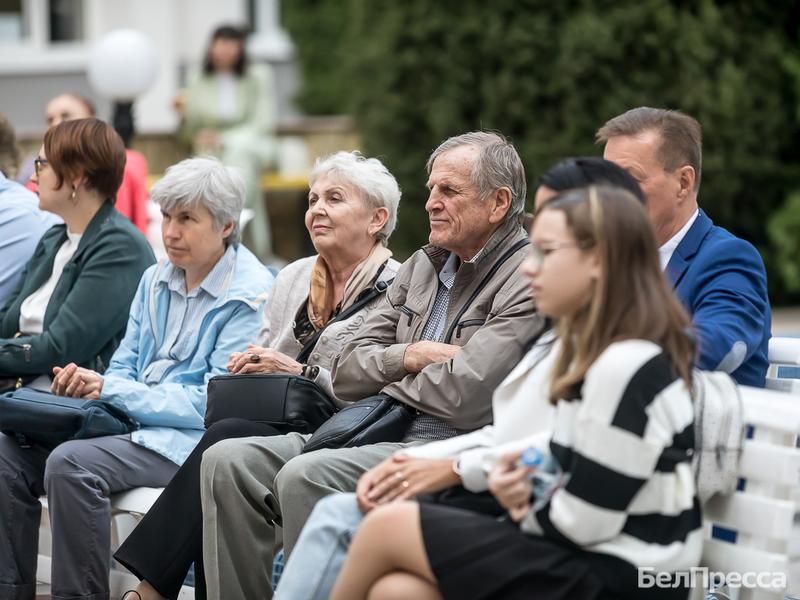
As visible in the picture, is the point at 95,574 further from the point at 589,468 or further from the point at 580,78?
the point at 580,78

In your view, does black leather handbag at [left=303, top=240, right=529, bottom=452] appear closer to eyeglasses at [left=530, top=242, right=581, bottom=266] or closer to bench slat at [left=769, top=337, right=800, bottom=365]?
bench slat at [left=769, top=337, right=800, bottom=365]

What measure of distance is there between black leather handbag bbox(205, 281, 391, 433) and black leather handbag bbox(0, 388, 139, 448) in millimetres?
449

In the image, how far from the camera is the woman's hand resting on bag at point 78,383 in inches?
184

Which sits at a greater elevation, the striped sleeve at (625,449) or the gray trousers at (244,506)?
the striped sleeve at (625,449)

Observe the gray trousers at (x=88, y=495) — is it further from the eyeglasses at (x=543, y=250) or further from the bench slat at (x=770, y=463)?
the bench slat at (x=770, y=463)

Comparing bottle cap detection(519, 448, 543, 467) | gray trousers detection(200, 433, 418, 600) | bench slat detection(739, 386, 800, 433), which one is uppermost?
bench slat detection(739, 386, 800, 433)

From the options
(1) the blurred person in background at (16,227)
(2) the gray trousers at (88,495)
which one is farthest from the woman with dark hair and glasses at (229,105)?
(2) the gray trousers at (88,495)

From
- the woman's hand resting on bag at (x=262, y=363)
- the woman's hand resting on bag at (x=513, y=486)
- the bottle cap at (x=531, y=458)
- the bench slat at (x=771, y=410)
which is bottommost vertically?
the woman's hand resting on bag at (x=262, y=363)

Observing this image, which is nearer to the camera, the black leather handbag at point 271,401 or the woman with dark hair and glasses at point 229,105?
the black leather handbag at point 271,401

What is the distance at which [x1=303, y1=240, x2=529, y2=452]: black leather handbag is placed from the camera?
395 centimetres

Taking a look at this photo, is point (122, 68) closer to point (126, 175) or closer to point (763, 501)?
point (126, 175)

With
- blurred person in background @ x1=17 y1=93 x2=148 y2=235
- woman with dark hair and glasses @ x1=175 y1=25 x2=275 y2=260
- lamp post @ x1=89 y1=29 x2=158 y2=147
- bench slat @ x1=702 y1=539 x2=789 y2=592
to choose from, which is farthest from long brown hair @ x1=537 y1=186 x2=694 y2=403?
woman with dark hair and glasses @ x1=175 y1=25 x2=275 y2=260

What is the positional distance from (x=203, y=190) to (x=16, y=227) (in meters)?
1.16

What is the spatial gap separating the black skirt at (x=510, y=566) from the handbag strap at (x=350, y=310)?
5.06ft
